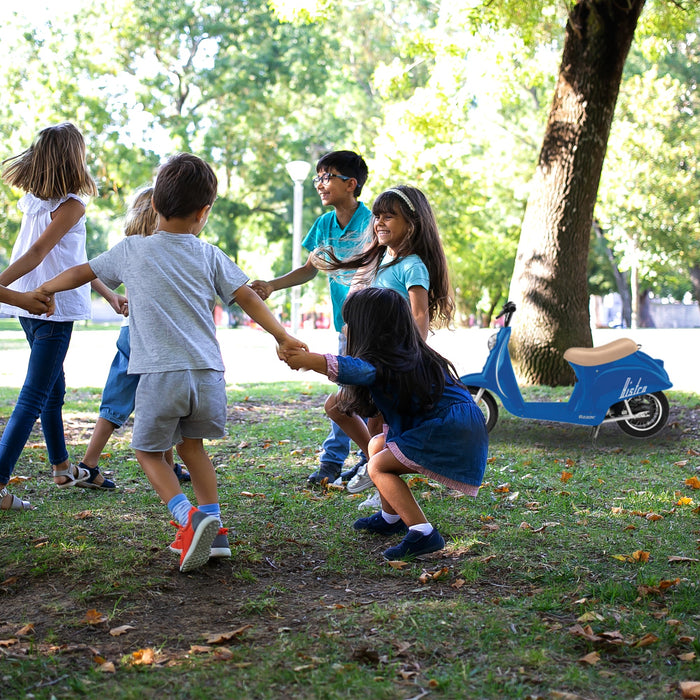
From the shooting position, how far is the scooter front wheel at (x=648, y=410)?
6.95 m

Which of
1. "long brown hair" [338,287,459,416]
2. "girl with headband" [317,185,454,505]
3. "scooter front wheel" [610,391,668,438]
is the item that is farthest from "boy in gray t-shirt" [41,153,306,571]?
"scooter front wheel" [610,391,668,438]

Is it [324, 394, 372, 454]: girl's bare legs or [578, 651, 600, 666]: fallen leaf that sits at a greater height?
[324, 394, 372, 454]: girl's bare legs

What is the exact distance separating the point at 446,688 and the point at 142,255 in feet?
6.75

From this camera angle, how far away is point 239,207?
33.5 m

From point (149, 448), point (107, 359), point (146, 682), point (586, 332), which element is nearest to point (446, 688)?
point (146, 682)

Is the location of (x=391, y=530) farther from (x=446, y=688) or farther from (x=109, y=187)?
(x=109, y=187)

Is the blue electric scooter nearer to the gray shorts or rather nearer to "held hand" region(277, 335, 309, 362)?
"held hand" region(277, 335, 309, 362)

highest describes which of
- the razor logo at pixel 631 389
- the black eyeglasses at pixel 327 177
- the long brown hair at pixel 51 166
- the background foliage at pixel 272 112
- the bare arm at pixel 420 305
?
the background foliage at pixel 272 112

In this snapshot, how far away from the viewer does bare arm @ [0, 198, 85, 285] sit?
4.30 metres

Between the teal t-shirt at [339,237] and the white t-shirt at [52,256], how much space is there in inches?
50.8

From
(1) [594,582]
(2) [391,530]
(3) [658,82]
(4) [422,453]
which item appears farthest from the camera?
(3) [658,82]

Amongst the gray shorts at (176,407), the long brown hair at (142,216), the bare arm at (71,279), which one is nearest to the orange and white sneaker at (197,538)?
the gray shorts at (176,407)

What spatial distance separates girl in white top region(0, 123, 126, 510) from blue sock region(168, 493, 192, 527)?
1.31 metres

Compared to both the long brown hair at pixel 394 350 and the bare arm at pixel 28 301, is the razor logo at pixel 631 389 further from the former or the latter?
the bare arm at pixel 28 301
